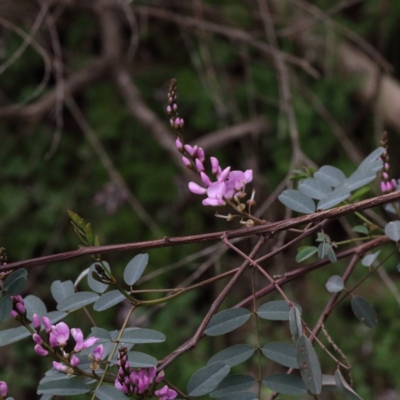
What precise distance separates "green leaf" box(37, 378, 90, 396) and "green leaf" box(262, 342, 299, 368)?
200 mm

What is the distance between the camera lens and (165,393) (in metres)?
0.57

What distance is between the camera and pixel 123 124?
2416 mm

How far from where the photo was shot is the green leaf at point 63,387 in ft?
1.80

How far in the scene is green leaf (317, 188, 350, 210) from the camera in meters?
0.65

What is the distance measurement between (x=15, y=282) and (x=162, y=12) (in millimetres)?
1767

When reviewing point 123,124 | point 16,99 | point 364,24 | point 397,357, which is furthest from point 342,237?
point 16,99

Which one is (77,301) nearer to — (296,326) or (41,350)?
(41,350)

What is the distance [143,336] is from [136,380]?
0.15 feet

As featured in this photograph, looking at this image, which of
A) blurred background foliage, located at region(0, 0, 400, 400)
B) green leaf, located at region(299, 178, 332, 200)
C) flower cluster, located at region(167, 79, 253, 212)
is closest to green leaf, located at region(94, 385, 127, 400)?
flower cluster, located at region(167, 79, 253, 212)

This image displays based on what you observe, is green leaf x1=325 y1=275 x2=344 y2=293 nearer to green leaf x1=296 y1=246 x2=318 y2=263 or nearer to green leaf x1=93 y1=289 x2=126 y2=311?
green leaf x1=296 y1=246 x2=318 y2=263

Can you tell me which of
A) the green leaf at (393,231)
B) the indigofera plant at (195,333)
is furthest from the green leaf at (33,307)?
the green leaf at (393,231)

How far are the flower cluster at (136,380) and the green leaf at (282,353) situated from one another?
0.12m

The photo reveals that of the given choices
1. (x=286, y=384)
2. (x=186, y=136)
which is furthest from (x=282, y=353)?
(x=186, y=136)

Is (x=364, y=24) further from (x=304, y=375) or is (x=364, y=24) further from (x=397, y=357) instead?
(x=304, y=375)
